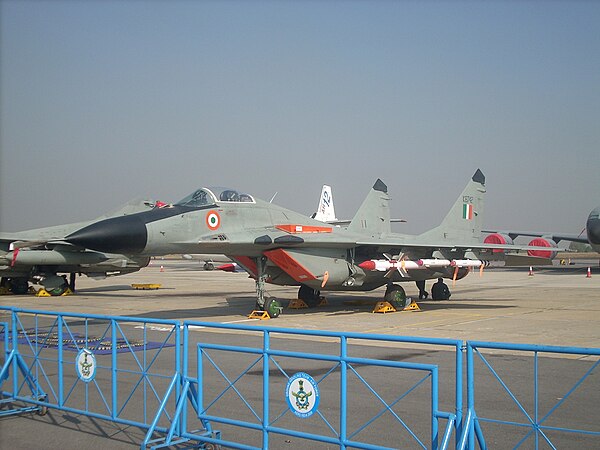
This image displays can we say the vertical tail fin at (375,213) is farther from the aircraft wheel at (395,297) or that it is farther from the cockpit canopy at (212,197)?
the cockpit canopy at (212,197)

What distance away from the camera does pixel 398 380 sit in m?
7.78

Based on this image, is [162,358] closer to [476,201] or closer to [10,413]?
[10,413]

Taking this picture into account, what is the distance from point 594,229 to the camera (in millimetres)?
29438

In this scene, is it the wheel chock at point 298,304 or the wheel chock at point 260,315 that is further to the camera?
the wheel chock at point 298,304

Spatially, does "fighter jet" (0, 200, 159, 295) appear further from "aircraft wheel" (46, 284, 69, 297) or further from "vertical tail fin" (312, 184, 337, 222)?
"vertical tail fin" (312, 184, 337, 222)

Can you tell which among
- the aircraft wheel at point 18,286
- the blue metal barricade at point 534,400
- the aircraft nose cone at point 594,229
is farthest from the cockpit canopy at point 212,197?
the aircraft nose cone at point 594,229

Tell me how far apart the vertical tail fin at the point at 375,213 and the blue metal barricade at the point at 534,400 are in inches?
359

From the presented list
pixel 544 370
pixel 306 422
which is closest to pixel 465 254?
pixel 544 370

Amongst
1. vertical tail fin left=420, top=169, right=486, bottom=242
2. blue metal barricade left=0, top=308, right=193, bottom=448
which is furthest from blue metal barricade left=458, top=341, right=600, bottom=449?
vertical tail fin left=420, top=169, right=486, bottom=242

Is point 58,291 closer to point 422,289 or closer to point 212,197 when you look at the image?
point 212,197

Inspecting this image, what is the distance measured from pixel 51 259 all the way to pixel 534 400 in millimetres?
19914

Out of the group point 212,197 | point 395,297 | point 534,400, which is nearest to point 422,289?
point 395,297

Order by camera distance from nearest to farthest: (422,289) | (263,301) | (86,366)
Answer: (86,366) → (263,301) → (422,289)

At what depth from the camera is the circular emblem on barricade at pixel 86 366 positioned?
606 centimetres
